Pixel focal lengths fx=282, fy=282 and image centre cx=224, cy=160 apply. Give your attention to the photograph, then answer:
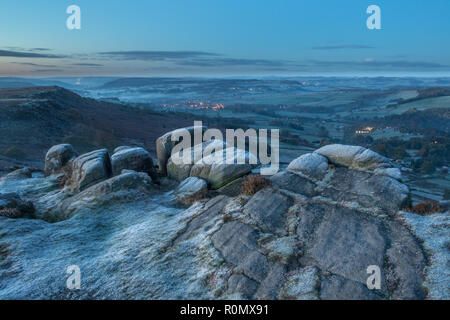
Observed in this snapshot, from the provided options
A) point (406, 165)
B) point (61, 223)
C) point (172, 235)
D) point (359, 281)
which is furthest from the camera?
point (406, 165)

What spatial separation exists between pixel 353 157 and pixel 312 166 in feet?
8.33

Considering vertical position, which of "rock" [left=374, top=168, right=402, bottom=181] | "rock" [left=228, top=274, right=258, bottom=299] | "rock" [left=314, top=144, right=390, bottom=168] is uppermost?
"rock" [left=314, top=144, right=390, bottom=168]

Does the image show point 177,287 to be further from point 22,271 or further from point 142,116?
point 142,116

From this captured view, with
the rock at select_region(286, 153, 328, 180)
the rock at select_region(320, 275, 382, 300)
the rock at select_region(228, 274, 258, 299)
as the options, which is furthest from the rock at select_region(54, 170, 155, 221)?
the rock at select_region(320, 275, 382, 300)

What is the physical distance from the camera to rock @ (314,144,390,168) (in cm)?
1630

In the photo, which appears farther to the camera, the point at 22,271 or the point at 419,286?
the point at 22,271

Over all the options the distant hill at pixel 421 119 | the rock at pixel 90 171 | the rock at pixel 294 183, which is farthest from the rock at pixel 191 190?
the distant hill at pixel 421 119

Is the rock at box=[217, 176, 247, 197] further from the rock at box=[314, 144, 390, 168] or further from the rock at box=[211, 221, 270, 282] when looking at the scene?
the rock at box=[314, 144, 390, 168]

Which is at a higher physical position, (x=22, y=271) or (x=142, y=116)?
(x=142, y=116)

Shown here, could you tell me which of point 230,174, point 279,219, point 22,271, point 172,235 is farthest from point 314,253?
point 22,271

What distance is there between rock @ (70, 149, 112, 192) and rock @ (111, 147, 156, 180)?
0.52m

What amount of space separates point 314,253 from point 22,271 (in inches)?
407

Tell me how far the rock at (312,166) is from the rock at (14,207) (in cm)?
1482
